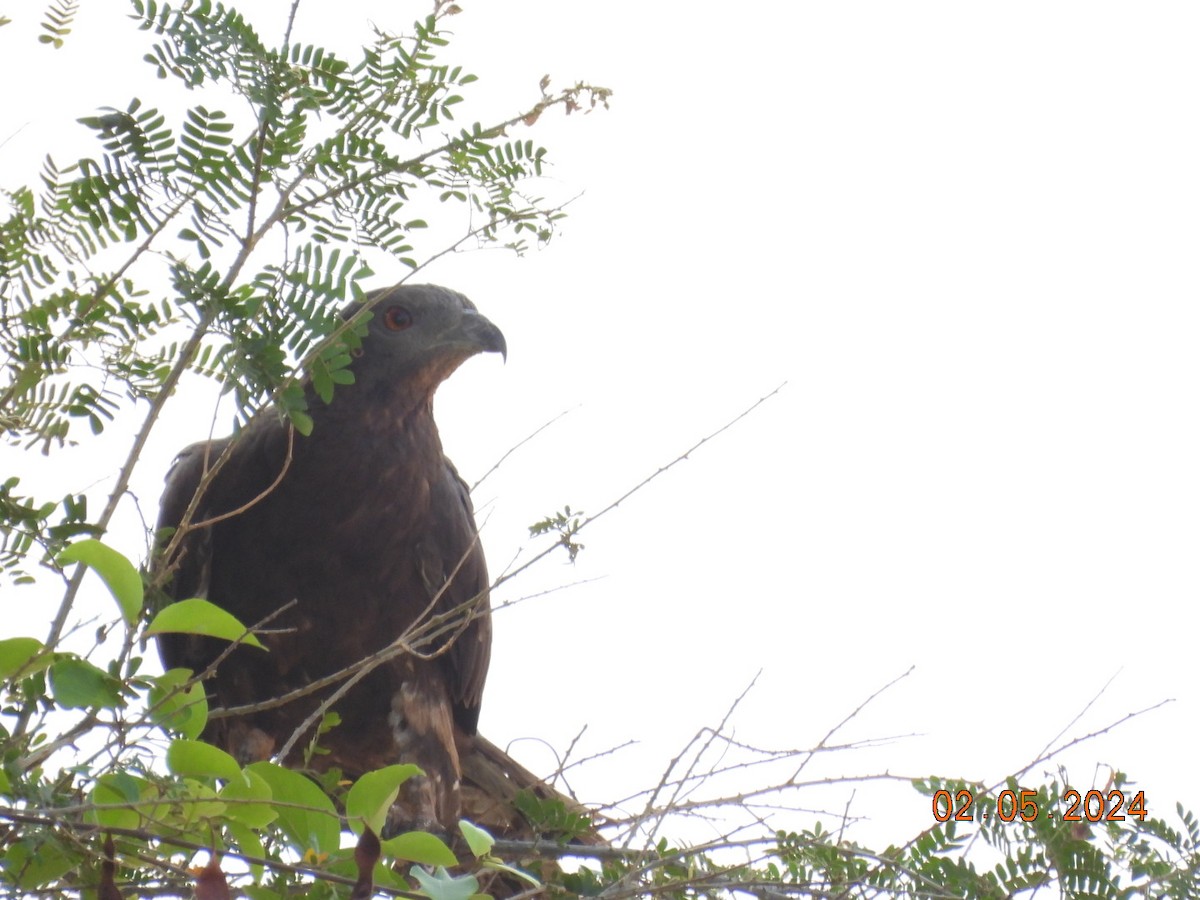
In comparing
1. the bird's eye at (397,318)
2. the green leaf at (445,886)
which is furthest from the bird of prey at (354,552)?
the green leaf at (445,886)

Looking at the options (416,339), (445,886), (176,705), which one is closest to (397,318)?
(416,339)

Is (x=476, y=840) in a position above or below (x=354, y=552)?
below

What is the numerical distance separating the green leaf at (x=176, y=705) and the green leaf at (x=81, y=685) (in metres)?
0.08

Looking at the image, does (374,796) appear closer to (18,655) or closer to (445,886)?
(445,886)

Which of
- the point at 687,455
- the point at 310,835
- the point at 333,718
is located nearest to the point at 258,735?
the point at 333,718

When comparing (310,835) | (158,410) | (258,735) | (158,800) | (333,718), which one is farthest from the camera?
(258,735)

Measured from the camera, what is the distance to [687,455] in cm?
311

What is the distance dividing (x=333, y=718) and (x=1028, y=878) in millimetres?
1633

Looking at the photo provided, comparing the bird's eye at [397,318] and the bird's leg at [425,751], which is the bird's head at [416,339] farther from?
the bird's leg at [425,751]

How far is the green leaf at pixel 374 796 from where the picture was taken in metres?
1.85

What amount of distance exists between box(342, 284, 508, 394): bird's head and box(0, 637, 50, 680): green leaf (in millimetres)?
3472

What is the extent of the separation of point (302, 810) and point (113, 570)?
0.42 meters

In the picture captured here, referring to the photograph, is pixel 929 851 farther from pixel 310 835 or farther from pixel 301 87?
pixel 301 87

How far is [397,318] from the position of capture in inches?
209
